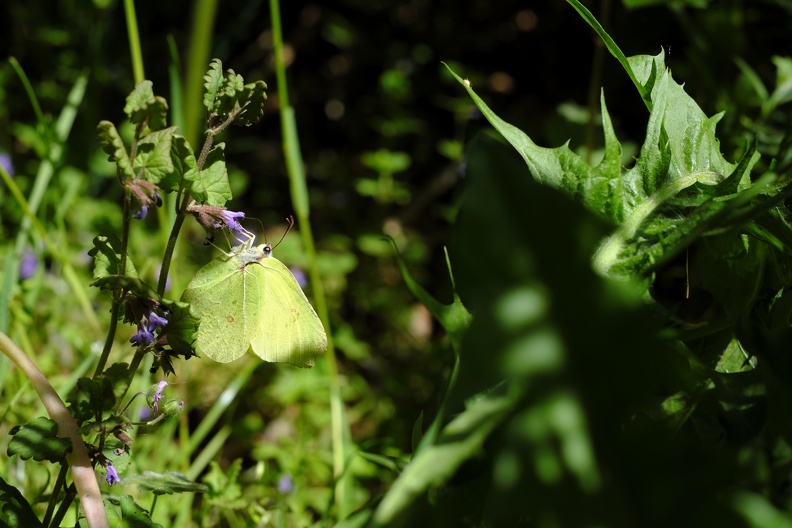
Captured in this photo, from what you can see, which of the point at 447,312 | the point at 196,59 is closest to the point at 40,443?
the point at 447,312

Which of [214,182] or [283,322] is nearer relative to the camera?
[214,182]

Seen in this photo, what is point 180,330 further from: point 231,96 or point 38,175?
point 38,175

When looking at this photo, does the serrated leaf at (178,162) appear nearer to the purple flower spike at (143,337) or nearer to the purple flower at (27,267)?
the purple flower spike at (143,337)

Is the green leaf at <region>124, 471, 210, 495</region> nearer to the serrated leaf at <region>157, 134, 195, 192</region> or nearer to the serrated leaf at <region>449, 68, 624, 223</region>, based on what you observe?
the serrated leaf at <region>157, 134, 195, 192</region>

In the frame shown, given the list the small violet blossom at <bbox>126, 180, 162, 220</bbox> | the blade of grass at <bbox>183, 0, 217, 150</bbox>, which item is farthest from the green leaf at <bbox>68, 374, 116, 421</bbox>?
the blade of grass at <bbox>183, 0, 217, 150</bbox>

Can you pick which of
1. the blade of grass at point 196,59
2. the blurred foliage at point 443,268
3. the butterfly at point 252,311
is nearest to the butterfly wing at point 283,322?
the butterfly at point 252,311
